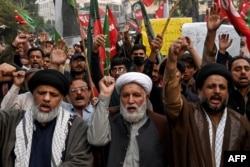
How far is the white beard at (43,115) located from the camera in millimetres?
3512

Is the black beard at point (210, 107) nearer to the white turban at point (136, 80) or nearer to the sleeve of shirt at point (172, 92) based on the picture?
the sleeve of shirt at point (172, 92)

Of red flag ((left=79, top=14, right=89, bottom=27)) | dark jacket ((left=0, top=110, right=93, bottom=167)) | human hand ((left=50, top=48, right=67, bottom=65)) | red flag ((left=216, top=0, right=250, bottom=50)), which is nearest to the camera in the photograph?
dark jacket ((left=0, top=110, right=93, bottom=167))

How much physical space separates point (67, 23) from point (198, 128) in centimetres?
266

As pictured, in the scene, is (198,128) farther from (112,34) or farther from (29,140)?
(112,34)

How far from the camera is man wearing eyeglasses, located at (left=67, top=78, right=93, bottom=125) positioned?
180 inches

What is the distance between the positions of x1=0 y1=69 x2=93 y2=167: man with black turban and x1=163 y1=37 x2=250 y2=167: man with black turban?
628 millimetres

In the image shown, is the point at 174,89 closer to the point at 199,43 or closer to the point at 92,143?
the point at 92,143

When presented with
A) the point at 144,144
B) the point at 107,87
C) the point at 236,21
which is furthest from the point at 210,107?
the point at 236,21

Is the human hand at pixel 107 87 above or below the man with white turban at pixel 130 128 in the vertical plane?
above

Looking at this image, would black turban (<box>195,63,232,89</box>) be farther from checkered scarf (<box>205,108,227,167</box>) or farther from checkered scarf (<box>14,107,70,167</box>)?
checkered scarf (<box>14,107,70,167</box>)

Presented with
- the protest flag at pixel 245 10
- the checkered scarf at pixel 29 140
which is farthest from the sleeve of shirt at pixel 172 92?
the protest flag at pixel 245 10

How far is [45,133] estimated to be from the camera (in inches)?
138

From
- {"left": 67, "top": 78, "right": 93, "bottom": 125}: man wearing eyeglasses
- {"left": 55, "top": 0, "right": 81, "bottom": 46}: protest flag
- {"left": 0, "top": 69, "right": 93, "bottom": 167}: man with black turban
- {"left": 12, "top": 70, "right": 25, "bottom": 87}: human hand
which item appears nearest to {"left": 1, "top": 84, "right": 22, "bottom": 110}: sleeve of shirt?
{"left": 12, "top": 70, "right": 25, "bottom": 87}: human hand

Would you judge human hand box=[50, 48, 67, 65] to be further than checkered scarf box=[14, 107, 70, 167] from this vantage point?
Yes
